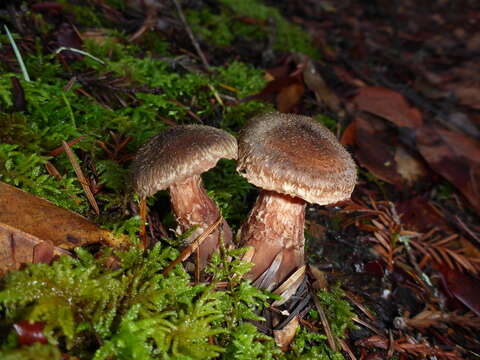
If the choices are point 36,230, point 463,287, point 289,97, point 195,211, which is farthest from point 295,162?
point 463,287

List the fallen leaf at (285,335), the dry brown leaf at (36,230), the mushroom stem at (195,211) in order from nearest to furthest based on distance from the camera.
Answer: the dry brown leaf at (36,230) < the fallen leaf at (285,335) < the mushroom stem at (195,211)

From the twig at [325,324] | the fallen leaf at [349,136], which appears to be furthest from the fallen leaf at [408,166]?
the twig at [325,324]

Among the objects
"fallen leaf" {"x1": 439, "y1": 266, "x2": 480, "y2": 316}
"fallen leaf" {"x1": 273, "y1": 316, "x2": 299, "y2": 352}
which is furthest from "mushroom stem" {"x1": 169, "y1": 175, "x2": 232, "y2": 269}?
"fallen leaf" {"x1": 439, "y1": 266, "x2": 480, "y2": 316}

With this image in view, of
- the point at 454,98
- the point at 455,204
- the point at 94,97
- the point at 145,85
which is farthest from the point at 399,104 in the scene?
the point at 94,97

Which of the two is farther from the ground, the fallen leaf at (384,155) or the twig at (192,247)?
the twig at (192,247)

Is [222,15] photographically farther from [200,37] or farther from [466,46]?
[466,46]

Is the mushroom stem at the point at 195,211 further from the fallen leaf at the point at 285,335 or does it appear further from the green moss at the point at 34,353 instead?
the green moss at the point at 34,353
